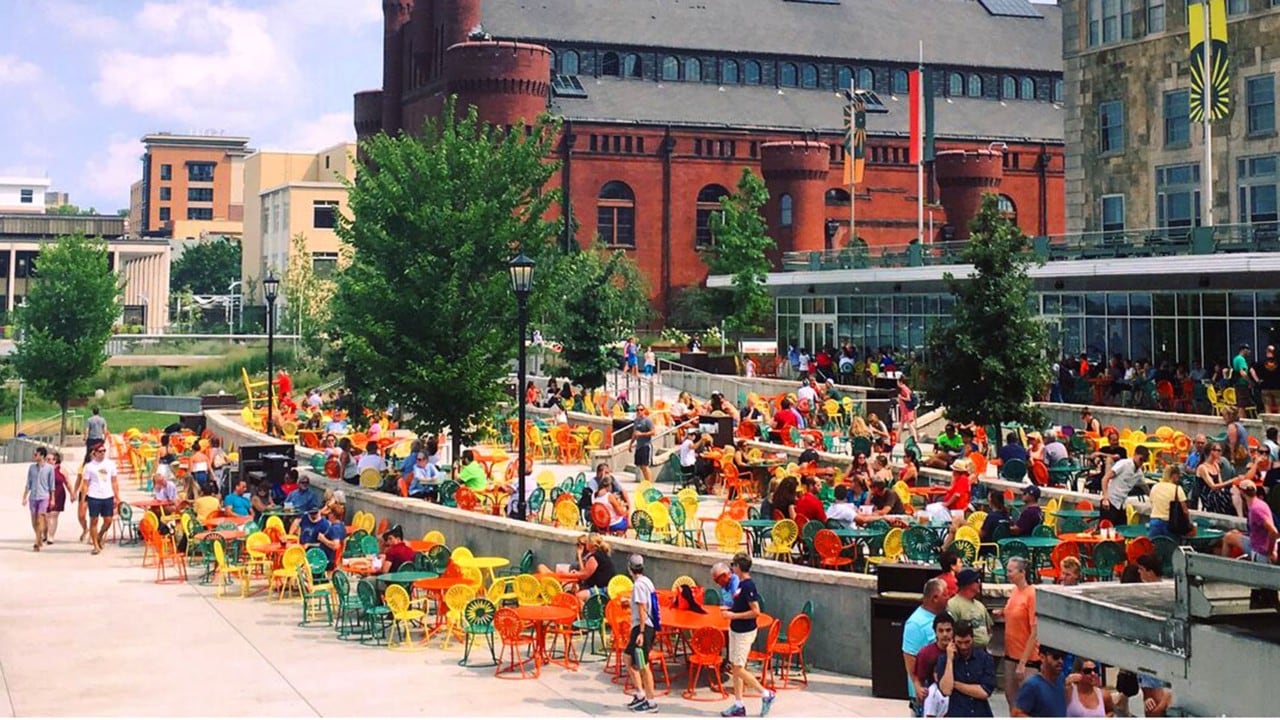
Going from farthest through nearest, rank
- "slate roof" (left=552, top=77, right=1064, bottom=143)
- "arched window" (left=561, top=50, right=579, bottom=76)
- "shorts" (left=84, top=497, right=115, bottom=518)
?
"arched window" (left=561, top=50, right=579, bottom=76) < "slate roof" (left=552, top=77, right=1064, bottom=143) < "shorts" (left=84, top=497, right=115, bottom=518)

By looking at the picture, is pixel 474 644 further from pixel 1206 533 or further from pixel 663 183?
pixel 663 183

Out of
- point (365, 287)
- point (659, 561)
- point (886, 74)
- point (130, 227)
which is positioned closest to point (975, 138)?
point (886, 74)

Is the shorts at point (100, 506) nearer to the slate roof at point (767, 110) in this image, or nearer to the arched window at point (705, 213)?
the slate roof at point (767, 110)

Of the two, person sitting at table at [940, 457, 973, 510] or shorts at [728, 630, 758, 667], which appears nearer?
shorts at [728, 630, 758, 667]

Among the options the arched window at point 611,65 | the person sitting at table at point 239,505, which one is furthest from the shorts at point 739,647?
the arched window at point 611,65

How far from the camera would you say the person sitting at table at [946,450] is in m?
23.8

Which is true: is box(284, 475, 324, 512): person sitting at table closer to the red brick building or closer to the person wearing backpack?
the person wearing backpack

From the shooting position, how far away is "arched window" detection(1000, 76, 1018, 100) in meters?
90.5

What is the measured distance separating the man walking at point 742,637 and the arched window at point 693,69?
71047mm

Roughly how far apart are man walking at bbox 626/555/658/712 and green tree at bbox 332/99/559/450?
1117 cm

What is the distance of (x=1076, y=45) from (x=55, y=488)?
33840 millimetres

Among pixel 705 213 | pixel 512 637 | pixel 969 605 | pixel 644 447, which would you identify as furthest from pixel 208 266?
pixel 969 605

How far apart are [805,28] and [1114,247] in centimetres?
5254

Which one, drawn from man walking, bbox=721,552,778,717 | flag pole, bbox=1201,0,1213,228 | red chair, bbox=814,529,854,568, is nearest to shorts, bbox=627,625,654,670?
man walking, bbox=721,552,778,717
